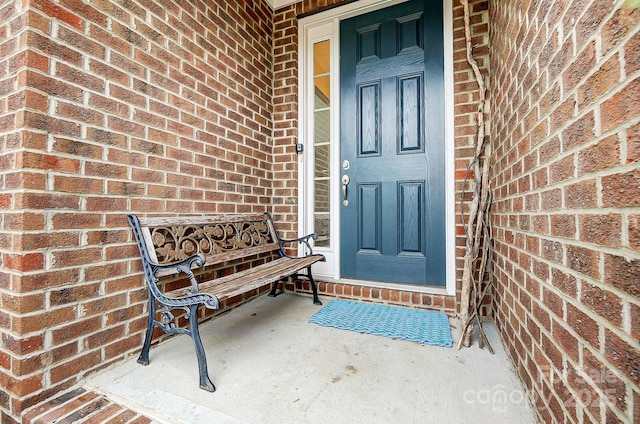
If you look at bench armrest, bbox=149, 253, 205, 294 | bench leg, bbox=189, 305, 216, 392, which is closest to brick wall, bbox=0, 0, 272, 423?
bench armrest, bbox=149, 253, 205, 294

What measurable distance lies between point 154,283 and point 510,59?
2156 millimetres

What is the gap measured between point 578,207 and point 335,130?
2.00 m

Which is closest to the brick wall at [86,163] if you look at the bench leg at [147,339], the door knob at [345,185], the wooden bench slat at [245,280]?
the bench leg at [147,339]

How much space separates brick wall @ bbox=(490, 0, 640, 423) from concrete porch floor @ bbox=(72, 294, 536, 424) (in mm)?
210

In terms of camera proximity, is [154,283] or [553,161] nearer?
[553,161]

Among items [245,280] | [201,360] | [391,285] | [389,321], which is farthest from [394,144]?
[201,360]

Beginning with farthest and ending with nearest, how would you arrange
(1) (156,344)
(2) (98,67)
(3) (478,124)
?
(3) (478,124) → (1) (156,344) → (2) (98,67)

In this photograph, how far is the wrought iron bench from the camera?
4.11 feet

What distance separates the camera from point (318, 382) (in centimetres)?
126

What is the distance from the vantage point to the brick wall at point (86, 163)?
110 cm

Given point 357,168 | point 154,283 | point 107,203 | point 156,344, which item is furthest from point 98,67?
point 357,168

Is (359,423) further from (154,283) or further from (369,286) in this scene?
(369,286)

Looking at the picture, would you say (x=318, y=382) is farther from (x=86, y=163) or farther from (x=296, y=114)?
(x=296, y=114)

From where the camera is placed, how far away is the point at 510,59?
1.42 meters
